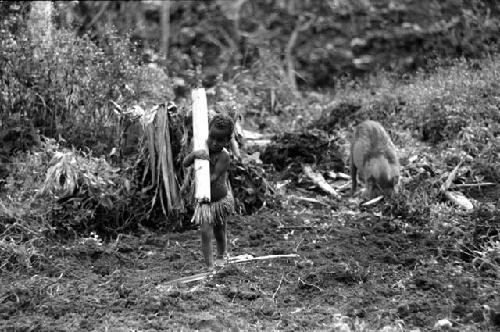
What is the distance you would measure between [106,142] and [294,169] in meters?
Result: 2.13

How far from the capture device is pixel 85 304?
4.81m

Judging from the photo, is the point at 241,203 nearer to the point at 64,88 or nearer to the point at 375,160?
the point at 375,160

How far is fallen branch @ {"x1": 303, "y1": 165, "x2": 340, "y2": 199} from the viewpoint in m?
7.57

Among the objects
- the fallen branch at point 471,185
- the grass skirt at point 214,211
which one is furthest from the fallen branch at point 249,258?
the fallen branch at point 471,185

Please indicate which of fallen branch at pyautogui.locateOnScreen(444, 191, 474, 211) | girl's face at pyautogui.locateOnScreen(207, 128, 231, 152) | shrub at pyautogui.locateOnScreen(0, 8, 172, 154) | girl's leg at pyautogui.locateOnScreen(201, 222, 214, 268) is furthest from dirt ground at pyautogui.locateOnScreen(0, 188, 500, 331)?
shrub at pyautogui.locateOnScreen(0, 8, 172, 154)

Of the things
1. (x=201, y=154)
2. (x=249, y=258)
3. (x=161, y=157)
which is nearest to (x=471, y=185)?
(x=249, y=258)

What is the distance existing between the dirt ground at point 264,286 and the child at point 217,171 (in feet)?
1.05

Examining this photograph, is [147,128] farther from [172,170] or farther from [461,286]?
[461,286]

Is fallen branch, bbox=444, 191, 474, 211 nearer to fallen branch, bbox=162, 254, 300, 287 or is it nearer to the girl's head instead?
fallen branch, bbox=162, 254, 300, 287

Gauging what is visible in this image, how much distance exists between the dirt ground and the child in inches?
12.6

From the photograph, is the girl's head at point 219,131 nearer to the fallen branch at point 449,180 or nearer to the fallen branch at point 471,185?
the fallen branch at point 449,180

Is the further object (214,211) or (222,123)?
(214,211)

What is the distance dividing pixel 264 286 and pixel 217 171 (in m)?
0.93

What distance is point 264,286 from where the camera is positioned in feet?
17.1
